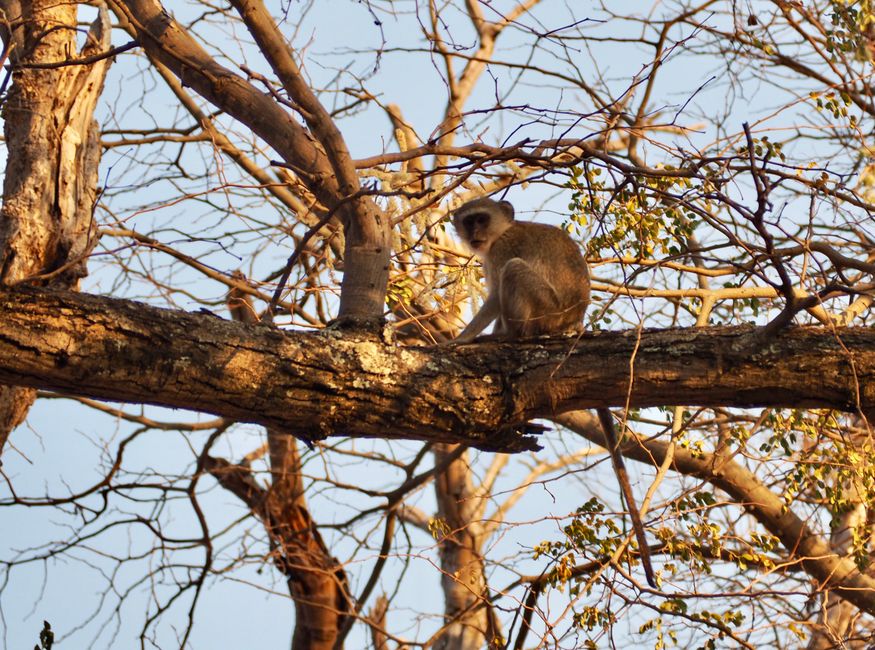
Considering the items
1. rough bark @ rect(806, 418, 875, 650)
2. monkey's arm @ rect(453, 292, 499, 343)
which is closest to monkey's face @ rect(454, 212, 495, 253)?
monkey's arm @ rect(453, 292, 499, 343)

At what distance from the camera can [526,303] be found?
5.38 m

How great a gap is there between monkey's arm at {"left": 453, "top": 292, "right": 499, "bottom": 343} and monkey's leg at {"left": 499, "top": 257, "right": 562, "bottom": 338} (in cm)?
6

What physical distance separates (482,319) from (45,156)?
8.85ft

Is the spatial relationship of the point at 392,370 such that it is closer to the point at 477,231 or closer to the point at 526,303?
the point at 526,303

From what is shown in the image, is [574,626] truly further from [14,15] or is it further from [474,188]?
[14,15]

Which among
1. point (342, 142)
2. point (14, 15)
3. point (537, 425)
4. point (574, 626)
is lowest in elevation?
point (574, 626)

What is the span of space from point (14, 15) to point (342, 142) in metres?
2.96

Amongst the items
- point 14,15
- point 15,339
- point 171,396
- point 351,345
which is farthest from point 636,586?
point 14,15

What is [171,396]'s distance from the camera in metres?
3.40

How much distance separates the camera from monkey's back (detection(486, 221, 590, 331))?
217 inches

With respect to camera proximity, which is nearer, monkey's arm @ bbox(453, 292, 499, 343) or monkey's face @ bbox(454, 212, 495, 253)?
monkey's arm @ bbox(453, 292, 499, 343)

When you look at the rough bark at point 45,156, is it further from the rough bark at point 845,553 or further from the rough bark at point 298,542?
the rough bark at point 845,553

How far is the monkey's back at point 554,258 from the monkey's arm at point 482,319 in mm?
322

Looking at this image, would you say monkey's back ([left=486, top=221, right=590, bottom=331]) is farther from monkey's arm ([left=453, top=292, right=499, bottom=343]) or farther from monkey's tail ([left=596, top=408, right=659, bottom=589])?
monkey's tail ([left=596, top=408, right=659, bottom=589])
